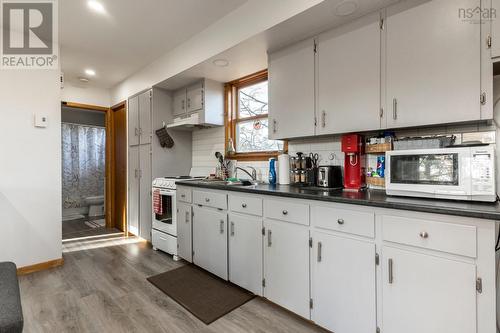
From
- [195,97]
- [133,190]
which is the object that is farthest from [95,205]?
[195,97]

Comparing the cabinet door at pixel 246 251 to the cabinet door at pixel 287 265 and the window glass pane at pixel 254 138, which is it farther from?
the window glass pane at pixel 254 138

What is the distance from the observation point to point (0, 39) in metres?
2.81

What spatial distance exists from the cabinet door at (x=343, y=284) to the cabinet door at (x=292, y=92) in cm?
105

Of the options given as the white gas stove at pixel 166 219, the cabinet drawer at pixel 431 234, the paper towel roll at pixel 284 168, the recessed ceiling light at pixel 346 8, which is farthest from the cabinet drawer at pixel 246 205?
the recessed ceiling light at pixel 346 8

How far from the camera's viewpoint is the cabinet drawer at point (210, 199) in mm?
2570

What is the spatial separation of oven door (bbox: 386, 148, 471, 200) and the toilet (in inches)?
239

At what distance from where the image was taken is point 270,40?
2.40 meters

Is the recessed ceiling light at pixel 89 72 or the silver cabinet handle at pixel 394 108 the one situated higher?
the recessed ceiling light at pixel 89 72

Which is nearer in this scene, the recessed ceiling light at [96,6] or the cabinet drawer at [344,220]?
the cabinet drawer at [344,220]

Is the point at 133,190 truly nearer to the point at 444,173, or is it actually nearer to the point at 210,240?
the point at 210,240

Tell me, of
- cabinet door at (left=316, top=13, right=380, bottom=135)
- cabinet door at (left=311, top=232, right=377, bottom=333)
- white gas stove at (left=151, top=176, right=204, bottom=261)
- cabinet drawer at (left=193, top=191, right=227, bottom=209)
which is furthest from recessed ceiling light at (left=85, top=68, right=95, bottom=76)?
cabinet door at (left=311, top=232, right=377, bottom=333)

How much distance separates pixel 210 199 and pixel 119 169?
2.91 metres

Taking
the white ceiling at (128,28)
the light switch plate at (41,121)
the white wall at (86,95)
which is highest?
the white ceiling at (128,28)

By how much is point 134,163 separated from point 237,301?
2.94 metres
